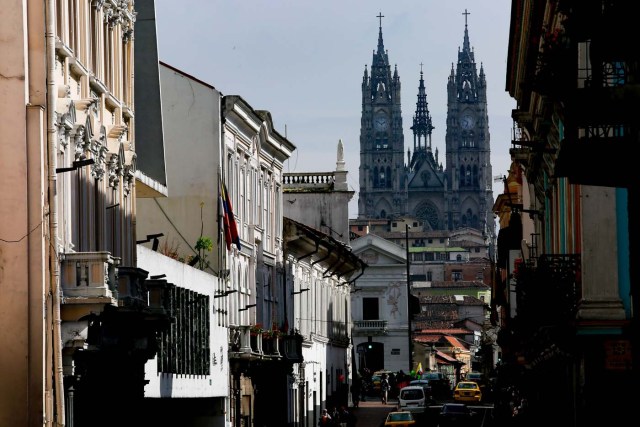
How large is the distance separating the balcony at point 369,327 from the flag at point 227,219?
70.4 metres

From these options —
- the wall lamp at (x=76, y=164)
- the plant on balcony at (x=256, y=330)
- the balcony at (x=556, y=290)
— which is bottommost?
the plant on balcony at (x=256, y=330)

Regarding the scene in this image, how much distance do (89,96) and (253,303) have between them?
22.5 m

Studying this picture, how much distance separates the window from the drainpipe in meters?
91.2

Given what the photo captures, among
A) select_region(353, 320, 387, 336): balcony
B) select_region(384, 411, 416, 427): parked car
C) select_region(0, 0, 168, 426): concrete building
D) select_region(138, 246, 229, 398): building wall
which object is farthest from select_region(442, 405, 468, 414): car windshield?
select_region(353, 320, 387, 336): balcony

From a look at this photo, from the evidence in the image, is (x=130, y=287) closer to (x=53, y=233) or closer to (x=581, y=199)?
(x=53, y=233)

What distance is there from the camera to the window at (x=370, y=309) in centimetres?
11412

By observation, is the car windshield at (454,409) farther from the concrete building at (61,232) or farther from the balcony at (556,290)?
the concrete building at (61,232)

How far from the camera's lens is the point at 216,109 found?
143 ft

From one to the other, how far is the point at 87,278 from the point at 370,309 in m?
91.5

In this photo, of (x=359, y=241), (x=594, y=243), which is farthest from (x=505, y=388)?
(x=594, y=243)

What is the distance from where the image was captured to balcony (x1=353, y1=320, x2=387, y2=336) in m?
114

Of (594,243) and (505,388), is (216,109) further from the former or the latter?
(505,388)

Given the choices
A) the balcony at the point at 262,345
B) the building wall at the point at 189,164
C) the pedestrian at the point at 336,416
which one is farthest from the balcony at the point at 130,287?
the pedestrian at the point at 336,416

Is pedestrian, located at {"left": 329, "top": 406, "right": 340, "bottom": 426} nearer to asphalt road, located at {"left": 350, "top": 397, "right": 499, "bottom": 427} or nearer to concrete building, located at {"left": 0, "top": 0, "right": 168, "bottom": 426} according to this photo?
asphalt road, located at {"left": 350, "top": 397, "right": 499, "bottom": 427}
